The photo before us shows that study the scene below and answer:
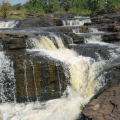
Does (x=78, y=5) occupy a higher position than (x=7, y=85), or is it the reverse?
(x=78, y=5)

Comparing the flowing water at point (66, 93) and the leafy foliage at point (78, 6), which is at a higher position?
the leafy foliage at point (78, 6)

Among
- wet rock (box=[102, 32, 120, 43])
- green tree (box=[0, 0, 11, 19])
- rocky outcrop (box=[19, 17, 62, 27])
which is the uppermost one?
green tree (box=[0, 0, 11, 19])

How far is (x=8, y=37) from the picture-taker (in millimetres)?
8531

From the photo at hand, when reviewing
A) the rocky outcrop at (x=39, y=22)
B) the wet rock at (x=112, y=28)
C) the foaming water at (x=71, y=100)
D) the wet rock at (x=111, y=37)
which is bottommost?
the foaming water at (x=71, y=100)

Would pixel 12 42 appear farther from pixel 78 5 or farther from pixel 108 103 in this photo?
pixel 78 5

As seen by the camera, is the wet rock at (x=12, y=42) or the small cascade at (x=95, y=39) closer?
the wet rock at (x=12, y=42)

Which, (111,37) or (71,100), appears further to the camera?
(111,37)

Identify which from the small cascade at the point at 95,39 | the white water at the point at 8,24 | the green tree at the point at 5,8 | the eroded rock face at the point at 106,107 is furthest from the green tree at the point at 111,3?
the eroded rock face at the point at 106,107

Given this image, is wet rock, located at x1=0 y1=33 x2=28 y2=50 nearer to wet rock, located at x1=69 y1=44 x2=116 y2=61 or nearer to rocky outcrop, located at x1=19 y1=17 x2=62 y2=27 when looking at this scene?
wet rock, located at x1=69 y1=44 x2=116 y2=61

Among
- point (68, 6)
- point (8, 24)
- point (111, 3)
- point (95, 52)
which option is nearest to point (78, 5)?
point (68, 6)

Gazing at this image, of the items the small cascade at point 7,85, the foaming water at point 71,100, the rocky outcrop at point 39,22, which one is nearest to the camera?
the foaming water at point 71,100

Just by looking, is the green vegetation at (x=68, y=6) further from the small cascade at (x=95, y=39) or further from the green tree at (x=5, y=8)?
the small cascade at (x=95, y=39)

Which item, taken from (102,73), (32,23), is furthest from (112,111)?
(32,23)

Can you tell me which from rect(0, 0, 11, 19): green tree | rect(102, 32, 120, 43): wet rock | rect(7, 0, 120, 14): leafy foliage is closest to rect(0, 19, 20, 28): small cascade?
rect(0, 0, 11, 19): green tree
